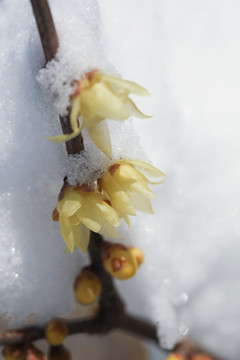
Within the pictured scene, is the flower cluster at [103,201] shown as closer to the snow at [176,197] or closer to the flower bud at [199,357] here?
the snow at [176,197]

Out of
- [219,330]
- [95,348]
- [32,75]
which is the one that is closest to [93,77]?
[32,75]

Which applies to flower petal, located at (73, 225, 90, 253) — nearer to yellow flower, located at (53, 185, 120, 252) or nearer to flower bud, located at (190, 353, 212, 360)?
yellow flower, located at (53, 185, 120, 252)

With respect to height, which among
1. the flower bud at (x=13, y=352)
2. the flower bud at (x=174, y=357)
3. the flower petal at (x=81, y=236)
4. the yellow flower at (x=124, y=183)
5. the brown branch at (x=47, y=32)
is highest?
the brown branch at (x=47, y=32)

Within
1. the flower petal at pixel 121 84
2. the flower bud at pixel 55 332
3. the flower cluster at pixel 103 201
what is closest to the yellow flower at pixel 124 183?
the flower cluster at pixel 103 201

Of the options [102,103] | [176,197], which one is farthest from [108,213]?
[176,197]

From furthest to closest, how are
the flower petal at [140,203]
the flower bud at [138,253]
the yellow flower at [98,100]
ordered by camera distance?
the flower bud at [138,253]
the flower petal at [140,203]
the yellow flower at [98,100]

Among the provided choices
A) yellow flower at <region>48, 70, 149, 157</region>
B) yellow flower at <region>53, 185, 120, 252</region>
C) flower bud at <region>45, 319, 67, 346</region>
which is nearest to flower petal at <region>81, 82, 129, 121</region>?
yellow flower at <region>48, 70, 149, 157</region>

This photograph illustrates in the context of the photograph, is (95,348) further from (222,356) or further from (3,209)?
(3,209)
